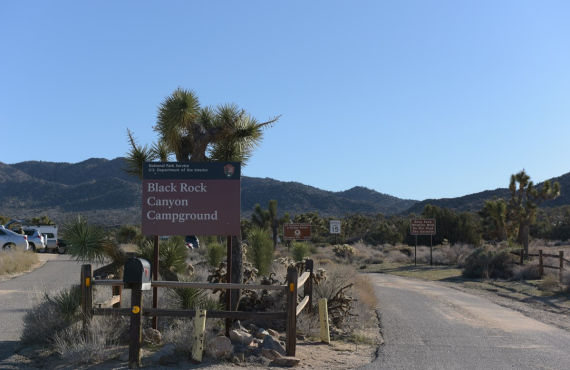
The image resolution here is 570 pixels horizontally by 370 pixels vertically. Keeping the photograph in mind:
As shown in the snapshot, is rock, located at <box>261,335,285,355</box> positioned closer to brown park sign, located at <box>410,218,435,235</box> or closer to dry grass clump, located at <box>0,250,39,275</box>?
dry grass clump, located at <box>0,250,39,275</box>

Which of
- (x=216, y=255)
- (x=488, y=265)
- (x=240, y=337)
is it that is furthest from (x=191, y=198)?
(x=488, y=265)

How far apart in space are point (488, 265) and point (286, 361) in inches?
864

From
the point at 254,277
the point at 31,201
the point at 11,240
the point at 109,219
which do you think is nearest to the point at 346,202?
the point at 109,219

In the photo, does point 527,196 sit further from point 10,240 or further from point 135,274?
point 135,274

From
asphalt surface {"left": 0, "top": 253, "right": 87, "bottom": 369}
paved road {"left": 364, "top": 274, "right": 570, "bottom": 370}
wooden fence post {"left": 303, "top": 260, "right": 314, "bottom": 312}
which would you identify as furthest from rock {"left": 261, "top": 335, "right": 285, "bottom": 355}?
asphalt surface {"left": 0, "top": 253, "right": 87, "bottom": 369}

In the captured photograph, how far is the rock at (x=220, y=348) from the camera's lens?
8.55 meters

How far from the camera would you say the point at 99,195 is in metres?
108

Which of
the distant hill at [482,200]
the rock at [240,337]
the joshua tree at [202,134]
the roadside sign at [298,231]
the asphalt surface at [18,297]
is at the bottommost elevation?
the asphalt surface at [18,297]

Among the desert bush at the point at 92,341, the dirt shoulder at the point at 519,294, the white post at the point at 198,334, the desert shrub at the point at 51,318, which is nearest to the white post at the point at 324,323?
the white post at the point at 198,334

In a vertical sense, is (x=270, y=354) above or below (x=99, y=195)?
below

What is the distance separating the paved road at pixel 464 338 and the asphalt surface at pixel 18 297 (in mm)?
5931

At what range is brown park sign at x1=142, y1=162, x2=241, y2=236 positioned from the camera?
973 centimetres

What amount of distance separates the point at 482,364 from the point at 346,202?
351ft

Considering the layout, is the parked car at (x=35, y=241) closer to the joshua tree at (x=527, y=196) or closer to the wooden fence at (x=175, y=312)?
the joshua tree at (x=527, y=196)
